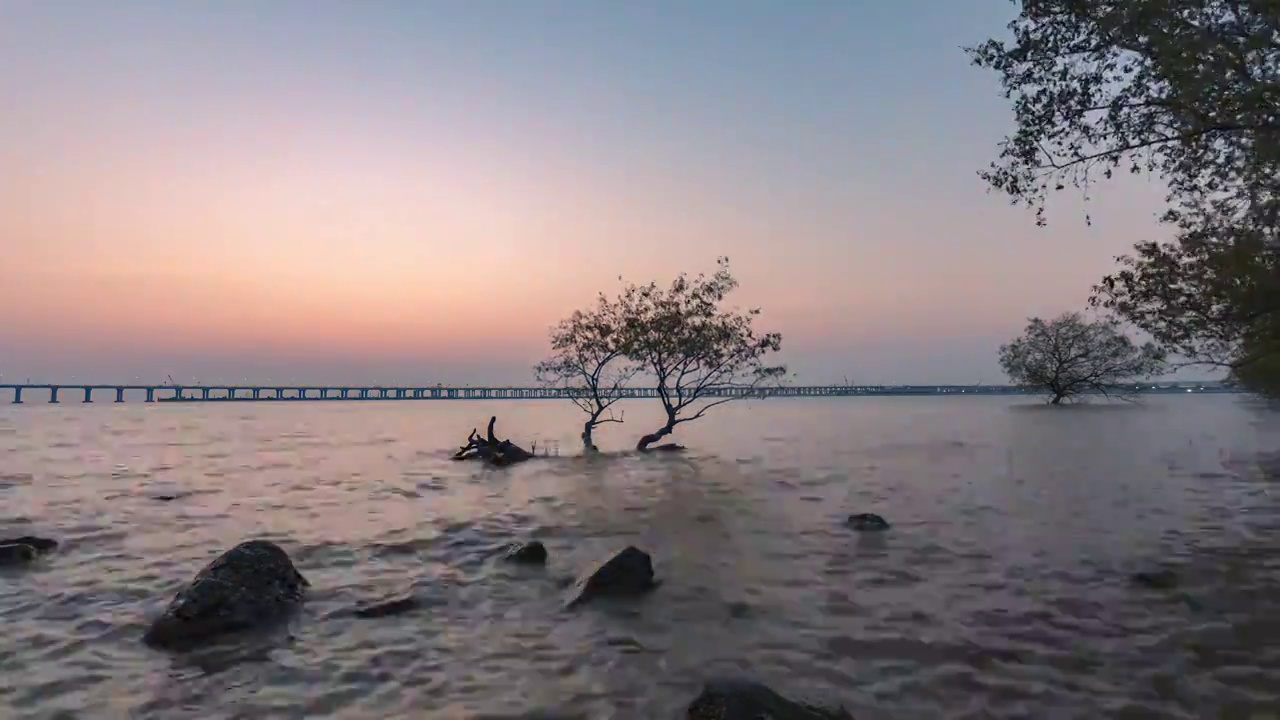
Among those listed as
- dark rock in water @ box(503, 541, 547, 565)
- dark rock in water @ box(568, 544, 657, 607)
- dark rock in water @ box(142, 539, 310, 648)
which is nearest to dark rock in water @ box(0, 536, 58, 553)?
dark rock in water @ box(142, 539, 310, 648)

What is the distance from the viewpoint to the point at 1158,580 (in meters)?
14.1

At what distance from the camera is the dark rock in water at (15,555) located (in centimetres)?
1580

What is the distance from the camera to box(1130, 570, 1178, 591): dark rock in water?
45.3ft

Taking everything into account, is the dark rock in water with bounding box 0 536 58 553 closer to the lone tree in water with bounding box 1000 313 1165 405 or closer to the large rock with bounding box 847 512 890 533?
the large rock with bounding box 847 512 890 533

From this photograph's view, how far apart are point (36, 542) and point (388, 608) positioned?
11142 mm

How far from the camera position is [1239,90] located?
1256 cm

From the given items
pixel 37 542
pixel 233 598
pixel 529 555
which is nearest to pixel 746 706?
pixel 233 598

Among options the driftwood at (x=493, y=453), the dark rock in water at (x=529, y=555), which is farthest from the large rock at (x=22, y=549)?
the driftwood at (x=493, y=453)

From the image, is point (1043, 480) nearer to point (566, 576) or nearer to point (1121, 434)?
point (566, 576)

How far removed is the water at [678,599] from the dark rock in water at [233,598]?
468 mm

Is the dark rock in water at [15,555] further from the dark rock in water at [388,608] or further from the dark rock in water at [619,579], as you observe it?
the dark rock in water at [619,579]

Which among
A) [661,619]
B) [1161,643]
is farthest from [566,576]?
[1161,643]

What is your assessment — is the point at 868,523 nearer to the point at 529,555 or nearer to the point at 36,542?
the point at 529,555

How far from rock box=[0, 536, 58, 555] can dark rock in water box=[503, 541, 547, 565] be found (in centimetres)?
1099
